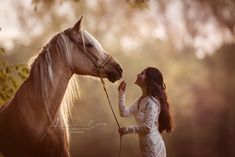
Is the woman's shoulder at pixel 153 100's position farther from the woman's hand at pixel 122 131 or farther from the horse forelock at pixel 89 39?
the horse forelock at pixel 89 39

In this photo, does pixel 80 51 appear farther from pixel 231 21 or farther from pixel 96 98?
pixel 96 98

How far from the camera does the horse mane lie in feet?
18.3

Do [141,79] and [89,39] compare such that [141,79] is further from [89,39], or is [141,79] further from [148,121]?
[89,39]

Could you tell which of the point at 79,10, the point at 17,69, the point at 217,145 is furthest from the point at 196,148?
the point at 17,69

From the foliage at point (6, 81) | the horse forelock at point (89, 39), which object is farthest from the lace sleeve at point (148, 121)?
the foliage at point (6, 81)

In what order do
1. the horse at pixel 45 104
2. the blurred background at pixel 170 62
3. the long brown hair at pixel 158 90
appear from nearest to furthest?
the horse at pixel 45 104 < the long brown hair at pixel 158 90 < the blurred background at pixel 170 62

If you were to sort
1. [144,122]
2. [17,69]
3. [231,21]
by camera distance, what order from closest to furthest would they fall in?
[144,122], [17,69], [231,21]

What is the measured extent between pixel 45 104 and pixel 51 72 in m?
0.30

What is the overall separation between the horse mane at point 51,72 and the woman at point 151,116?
0.53 metres

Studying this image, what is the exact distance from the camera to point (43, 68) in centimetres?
559

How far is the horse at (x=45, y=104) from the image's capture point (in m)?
5.53

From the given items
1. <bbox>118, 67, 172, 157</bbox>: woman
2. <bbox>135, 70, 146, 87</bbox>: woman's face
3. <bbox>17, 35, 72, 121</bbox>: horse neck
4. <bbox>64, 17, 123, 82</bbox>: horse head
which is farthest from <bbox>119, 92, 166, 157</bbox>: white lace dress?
<bbox>17, 35, 72, 121</bbox>: horse neck

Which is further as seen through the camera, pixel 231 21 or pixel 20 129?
pixel 231 21

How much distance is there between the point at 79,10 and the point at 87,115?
4890mm
